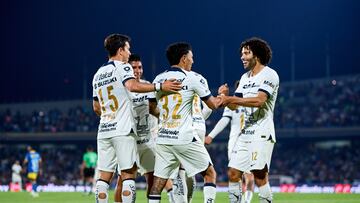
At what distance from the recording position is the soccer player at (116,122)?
469 inches

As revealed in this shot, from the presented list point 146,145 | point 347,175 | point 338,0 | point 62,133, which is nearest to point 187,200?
point 146,145

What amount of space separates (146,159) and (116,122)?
1304 millimetres

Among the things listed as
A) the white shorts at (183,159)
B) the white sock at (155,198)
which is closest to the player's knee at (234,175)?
the white shorts at (183,159)

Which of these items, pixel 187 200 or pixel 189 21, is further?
pixel 189 21

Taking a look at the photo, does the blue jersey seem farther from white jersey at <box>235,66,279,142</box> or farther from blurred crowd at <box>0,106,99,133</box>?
blurred crowd at <box>0,106,99,133</box>

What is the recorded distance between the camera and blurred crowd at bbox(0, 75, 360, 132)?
5053cm

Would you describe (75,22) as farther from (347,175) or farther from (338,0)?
(347,175)

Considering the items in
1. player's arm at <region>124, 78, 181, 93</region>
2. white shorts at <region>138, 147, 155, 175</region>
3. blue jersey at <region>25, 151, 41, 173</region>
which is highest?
player's arm at <region>124, 78, 181, 93</region>

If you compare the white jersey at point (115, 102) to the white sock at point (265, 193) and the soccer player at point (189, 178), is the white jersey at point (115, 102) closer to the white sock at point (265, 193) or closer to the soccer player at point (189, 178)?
the soccer player at point (189, 178)

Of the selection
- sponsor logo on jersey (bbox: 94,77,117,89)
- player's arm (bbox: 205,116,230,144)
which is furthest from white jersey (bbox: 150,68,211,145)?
player's arm (bbox: 205,116,230,144)

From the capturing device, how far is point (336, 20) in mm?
63000

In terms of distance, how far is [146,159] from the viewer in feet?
42.7

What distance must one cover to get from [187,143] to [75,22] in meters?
61.9

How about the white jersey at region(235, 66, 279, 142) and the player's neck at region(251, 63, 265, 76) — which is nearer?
the white jersey at region(235, 66, 279, 142)
